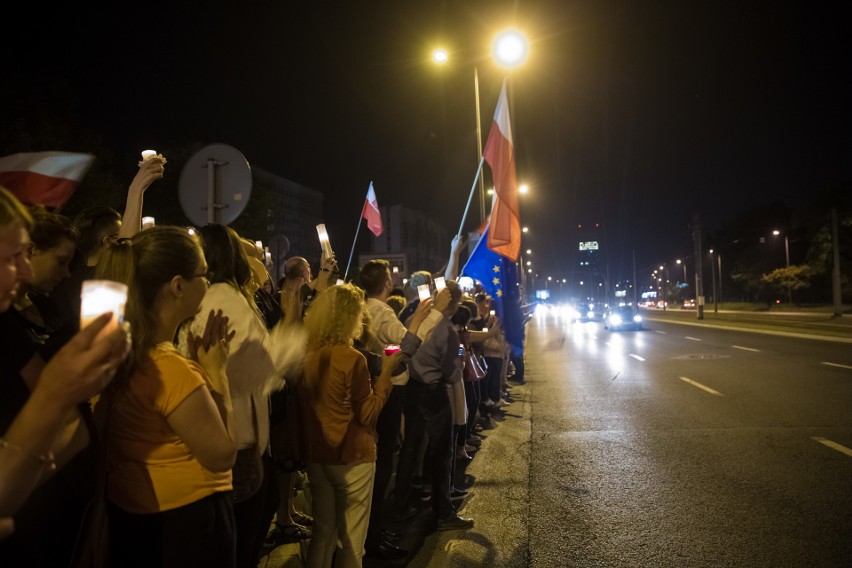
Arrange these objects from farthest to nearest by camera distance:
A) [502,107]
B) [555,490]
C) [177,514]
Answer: [502,107], [555,490], [177,514]

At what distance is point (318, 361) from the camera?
11.8 ft

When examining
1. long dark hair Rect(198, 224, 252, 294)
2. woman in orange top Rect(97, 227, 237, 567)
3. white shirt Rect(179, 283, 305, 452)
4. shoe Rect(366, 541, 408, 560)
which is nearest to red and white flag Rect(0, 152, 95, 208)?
long dark hair Rect(198, 224, 252, 294)

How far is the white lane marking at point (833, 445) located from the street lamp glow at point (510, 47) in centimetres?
811

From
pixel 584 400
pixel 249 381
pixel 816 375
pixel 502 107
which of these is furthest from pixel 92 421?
pixel 816 375

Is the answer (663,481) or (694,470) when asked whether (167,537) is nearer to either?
(663,481)

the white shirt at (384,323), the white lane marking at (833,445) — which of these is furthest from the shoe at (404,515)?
the white lane marking at (833,445)

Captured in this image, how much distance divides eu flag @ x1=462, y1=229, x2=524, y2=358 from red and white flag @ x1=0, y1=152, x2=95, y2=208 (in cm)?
618

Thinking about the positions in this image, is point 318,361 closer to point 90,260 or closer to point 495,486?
point 90,260

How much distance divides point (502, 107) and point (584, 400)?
5.30 metres

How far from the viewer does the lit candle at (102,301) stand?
1.39 meters

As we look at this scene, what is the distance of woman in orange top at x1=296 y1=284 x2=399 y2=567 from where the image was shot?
3578mm

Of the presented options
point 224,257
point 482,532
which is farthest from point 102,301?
point 482,532

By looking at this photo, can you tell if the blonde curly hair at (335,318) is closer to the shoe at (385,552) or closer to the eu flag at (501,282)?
the shoe at (385,552)

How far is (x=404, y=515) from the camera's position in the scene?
17.9 ft
